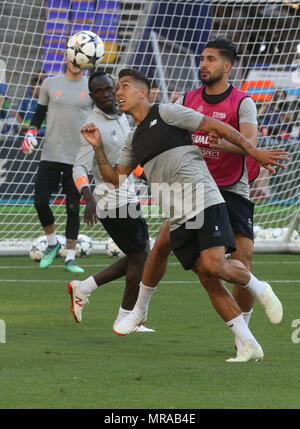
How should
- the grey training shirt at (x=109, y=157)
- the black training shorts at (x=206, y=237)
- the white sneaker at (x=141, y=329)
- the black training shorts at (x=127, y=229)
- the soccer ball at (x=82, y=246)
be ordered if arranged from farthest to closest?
the soccer ball at (x=82, y=246) → the grey training shirt at (x=109, y=157) → the black training shorts at (x=127, y=229) → the white sneaker at (x=141, y=329) → the black training shorts at (x=206, y=237)

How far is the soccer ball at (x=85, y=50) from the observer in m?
11.7

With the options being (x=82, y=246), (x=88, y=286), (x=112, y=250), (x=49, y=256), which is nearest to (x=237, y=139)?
(x=88, y=286)

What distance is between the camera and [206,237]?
7.13 m

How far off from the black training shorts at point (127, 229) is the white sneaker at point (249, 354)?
201cm

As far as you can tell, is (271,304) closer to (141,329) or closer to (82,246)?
(141,329)

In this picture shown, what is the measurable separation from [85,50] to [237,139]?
16.3 ft

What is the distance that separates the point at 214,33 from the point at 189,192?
12.3 m

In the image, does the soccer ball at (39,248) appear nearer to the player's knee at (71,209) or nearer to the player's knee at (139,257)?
the player's knee at (71,209)

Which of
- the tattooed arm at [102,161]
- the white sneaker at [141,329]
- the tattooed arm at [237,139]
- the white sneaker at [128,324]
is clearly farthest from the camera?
the white sneaker at [141,329]

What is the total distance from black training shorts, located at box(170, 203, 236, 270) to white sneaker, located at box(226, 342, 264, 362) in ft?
2.10

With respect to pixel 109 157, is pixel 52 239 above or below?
below

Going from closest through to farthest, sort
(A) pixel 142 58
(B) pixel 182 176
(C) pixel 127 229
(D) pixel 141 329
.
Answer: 1. (B) pixel 182 176
2. (D) pixel 141 329
3. (C) pixel 127 229
4. (A) pixel 142 58

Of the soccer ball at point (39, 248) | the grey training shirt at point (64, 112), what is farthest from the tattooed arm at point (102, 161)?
the soccer ball at point (39, 248)

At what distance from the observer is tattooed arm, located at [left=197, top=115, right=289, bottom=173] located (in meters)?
7.02
